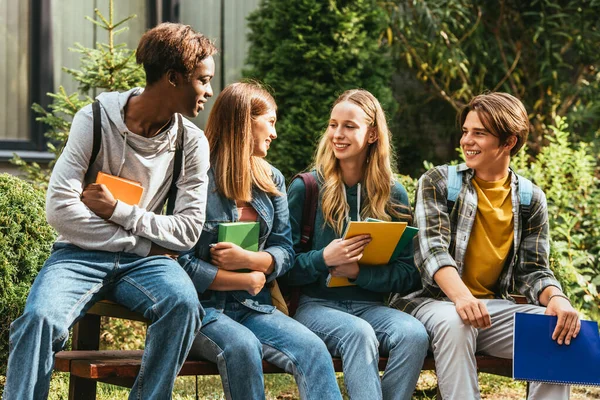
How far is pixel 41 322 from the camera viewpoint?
3.05 metres

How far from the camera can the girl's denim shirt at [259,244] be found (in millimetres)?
3594

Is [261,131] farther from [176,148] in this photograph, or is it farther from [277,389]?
[277,389]

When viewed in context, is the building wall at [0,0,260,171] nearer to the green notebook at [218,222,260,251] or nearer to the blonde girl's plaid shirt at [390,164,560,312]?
the green notebook at [218,222,260,251]

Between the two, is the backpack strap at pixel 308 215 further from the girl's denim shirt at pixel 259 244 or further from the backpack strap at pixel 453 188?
the backpack strap at pixel 453 188

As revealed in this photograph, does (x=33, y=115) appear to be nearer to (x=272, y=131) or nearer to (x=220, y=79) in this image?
(x=220, y=79)

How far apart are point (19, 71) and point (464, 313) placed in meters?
4.76

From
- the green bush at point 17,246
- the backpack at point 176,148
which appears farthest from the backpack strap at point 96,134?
the green bush at point 17,246

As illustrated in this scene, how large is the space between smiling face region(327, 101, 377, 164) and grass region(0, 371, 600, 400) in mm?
1509

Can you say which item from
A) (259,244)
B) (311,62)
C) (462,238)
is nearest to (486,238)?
(462,238)

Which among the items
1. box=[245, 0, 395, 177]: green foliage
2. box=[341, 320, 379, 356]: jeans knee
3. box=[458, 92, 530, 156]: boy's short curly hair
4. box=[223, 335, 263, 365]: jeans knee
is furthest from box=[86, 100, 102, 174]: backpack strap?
box=[245, 0, 395, 177]: green foliage

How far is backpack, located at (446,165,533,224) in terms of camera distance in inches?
160

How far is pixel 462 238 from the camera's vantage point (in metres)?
4.04

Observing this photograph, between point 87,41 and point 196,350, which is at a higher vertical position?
point 87,41

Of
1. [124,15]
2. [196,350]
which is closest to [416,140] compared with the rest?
[124,15]
